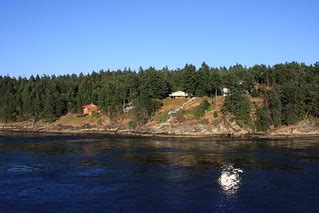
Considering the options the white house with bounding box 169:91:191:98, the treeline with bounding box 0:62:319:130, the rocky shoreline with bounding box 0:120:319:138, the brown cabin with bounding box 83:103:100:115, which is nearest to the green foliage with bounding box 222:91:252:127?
the treeline with bounding box 0:62:319:130

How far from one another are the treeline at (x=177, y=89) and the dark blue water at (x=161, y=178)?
2700 cm

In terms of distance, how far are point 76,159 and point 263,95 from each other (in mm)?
74313

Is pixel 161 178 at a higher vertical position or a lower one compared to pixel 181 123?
lower

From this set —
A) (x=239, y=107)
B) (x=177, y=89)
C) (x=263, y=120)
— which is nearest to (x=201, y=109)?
(x=239, y=107)

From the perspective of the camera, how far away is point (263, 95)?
5015 inches

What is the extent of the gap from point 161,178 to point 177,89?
103 metres

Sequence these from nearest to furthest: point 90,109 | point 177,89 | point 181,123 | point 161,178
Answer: point 161,178 → point 181,123 → point 90,109 → point 177,89

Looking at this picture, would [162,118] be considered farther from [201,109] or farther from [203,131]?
[203,131]

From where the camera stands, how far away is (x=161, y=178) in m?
53.7

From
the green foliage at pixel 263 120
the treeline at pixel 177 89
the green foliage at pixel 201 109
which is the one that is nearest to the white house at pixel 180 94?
the treeline at pixel 177 89

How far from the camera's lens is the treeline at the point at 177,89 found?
112875mm

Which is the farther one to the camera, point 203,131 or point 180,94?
point 180,94

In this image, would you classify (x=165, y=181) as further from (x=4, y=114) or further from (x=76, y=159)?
(x=4, y=114)

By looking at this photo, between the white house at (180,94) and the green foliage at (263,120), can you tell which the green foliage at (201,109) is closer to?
the green foliage at (263,120)
